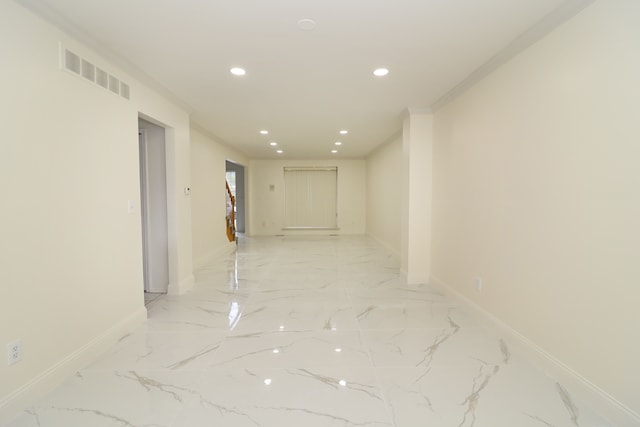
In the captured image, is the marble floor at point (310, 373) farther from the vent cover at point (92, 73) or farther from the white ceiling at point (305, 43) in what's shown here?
the white ceiling at point (305, 43)

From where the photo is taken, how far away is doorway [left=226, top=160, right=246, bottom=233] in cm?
949

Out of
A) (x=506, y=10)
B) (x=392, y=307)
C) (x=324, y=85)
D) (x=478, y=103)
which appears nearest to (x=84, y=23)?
(x=324, y=85)

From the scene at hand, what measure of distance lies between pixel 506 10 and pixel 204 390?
3040mm

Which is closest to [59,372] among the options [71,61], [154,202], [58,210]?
[58,210]

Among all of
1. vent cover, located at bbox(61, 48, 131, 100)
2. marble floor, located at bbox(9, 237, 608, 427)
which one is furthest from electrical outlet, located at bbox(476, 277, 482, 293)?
vent cover, located at bbox(61, 48, 131, 100)

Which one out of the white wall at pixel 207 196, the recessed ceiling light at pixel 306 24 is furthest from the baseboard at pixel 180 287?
the recessed ceiling light at pixel 306 24

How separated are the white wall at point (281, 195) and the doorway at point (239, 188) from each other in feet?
1.06

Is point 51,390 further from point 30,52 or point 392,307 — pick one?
point 392,307

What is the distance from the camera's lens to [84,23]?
7.00 ft

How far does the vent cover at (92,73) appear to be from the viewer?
7.13 feet

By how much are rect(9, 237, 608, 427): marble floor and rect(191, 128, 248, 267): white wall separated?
183cm

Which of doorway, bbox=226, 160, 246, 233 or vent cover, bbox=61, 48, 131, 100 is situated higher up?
vent cover, bbox=61, 48, 131, 100

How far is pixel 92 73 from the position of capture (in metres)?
2.40

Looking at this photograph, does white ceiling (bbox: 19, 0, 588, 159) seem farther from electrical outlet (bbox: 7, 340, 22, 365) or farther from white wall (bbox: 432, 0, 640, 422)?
electrical outlet (bbox: 7, 340, 22, 365)
